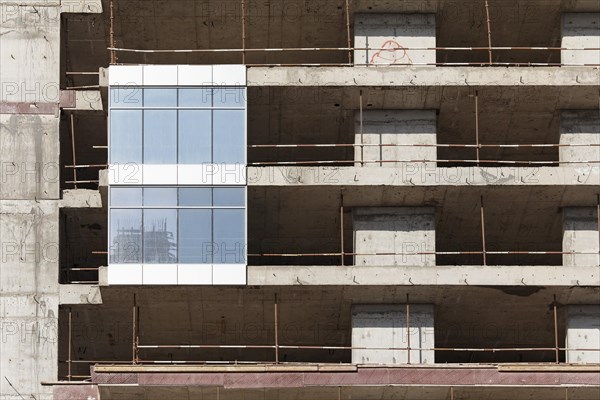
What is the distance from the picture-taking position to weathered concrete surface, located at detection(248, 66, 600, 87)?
40.2m

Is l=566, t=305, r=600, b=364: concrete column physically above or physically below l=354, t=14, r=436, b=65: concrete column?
below

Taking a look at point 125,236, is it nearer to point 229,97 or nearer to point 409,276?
point 229,97

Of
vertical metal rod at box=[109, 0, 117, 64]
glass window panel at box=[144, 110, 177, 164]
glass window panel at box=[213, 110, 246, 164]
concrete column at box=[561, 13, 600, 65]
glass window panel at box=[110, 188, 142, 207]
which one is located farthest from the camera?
concrete column at box=[561, 13, 600, 65]

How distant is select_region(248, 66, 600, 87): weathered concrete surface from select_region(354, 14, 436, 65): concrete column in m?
1.20

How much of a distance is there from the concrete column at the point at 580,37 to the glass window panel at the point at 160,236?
493 inches

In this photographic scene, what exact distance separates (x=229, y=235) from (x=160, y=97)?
14.4 feet

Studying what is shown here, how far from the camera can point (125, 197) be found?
39375 millimetres

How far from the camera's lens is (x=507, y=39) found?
43812 millimetres

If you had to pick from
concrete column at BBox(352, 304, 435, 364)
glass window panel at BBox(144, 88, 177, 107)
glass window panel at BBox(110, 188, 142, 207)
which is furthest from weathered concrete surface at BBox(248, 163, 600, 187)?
concrete column at BBox(352, 304, 435, 364)

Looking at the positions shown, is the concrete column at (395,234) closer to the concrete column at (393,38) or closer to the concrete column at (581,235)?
the concrete column at (581,235)

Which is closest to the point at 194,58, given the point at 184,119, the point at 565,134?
the point at 184,119

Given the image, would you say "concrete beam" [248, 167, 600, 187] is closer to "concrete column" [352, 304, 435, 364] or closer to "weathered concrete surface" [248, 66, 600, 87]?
"weathered concrete surface" [248, 66, 600, 87]

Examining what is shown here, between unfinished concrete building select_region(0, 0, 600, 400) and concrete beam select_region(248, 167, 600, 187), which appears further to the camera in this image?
concrete beam select_region(248, 167, 600, 187)

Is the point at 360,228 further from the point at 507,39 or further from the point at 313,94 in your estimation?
the point at 507,39
